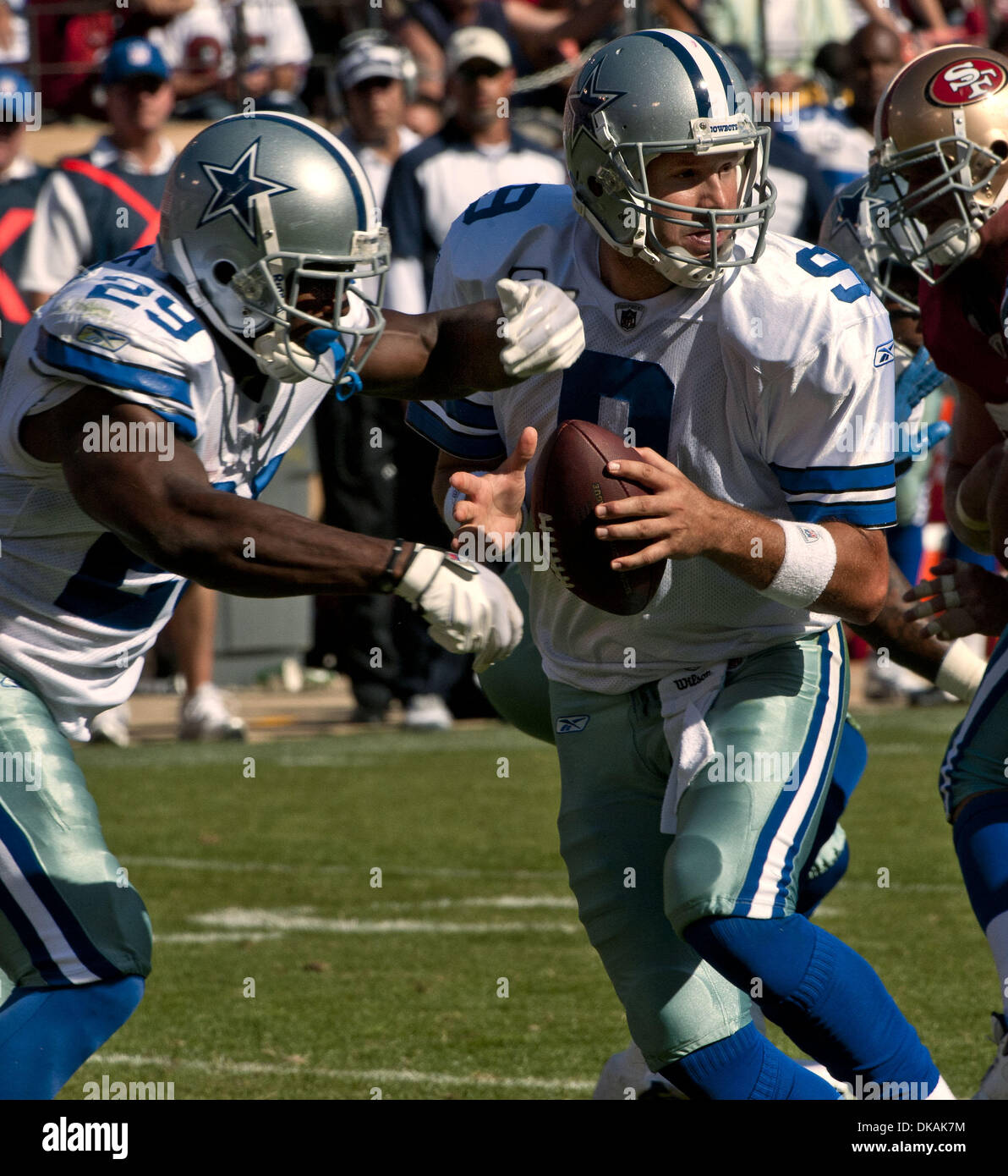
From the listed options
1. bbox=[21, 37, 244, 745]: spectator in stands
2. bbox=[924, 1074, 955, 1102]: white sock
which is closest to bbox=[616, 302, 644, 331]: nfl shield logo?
bbox=[924, 1074, 955, 1102]: white sock

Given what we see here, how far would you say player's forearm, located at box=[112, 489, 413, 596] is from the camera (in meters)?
2.66

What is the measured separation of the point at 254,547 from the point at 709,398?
0.83m

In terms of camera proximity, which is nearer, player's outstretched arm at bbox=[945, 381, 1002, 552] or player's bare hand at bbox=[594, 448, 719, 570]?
player's bare hand at bbox=[594, 448, 719, 570]

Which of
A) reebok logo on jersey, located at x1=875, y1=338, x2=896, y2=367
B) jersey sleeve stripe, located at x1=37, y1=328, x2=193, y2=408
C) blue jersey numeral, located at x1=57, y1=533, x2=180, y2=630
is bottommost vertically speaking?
blue jersey numeral, located at x1=57, y1=533, x2=180, y2=630

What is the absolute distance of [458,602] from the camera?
8.57 feet

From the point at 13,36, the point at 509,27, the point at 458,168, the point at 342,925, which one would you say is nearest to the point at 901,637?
the point at 342,925

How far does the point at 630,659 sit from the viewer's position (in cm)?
314

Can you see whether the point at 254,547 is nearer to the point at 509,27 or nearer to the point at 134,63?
the point at 134,63

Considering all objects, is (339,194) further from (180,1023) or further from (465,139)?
(465,139)

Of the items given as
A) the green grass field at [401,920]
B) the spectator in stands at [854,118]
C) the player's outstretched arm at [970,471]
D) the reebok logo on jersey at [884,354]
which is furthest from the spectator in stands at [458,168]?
the reebok logo on jersey at [884,354]

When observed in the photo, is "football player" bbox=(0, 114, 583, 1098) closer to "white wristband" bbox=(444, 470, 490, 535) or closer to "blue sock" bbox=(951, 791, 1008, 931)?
"white wristband" bbox=(444, 470, 490, 535)

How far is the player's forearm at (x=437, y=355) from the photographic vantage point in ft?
10.4

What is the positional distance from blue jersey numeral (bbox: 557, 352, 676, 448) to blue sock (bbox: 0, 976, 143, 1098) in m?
1.15
